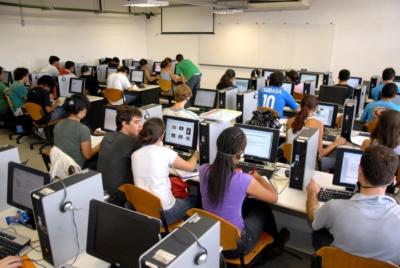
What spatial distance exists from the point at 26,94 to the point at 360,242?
5967 mm

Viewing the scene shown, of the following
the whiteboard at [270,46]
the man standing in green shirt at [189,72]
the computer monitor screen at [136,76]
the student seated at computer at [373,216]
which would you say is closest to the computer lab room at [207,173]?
the student seated at computer at [373,216]

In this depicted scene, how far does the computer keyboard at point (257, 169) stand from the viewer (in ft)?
9.50

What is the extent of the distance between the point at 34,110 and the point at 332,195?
4.82 meters

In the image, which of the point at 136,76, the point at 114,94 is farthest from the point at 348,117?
the point at 136,76

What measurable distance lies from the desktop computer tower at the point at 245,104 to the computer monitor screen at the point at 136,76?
4.35 meters

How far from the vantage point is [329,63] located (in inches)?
326

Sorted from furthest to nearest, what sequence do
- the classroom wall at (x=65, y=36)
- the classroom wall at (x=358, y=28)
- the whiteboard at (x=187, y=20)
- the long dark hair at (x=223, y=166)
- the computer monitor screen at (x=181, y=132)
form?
the whiteboard at (x=187, y=20), the classroom wall at (x=65, y=36), the classroom wall at (x=358, y=28), the computer monitor screen at (x=181, y=132), the long dark hair at (x=223, y=166)

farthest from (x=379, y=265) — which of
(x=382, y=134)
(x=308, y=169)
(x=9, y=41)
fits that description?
(x=9, y=41)

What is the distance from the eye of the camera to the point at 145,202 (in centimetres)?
240

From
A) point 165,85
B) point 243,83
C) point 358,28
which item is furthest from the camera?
point 165,85

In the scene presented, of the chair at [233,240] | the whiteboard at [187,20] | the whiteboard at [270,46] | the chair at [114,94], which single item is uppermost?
the whiteboard at [187,20]

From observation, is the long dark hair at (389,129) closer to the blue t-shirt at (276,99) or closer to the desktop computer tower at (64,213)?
the desktop computer tower at (64,213)

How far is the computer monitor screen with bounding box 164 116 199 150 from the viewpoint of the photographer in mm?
3391

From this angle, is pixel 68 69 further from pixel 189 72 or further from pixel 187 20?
pixel 187 20
